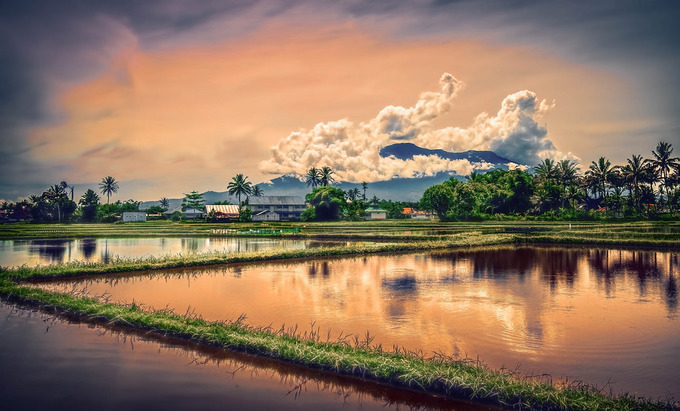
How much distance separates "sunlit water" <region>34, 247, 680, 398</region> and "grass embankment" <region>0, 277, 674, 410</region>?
1153mm

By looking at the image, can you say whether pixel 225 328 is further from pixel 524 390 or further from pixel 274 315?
pixel 524 390

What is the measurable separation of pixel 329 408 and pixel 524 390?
3.35 metres

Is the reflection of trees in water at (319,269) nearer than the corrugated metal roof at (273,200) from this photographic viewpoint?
Yes

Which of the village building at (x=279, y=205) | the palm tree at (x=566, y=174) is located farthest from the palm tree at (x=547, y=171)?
the village building at (x=279, y=205)

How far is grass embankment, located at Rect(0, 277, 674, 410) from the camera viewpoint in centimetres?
739

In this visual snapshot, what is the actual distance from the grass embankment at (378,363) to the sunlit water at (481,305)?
3.78 ft

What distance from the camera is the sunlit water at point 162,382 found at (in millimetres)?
7840

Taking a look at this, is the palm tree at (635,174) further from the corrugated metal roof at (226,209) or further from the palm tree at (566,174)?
the corrugated metal roof at (226,209)

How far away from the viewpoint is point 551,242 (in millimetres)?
37531

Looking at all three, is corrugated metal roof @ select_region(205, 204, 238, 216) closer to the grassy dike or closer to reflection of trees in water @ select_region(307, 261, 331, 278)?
reflection of trees in water @ select_region(307, 261, 331, 278)

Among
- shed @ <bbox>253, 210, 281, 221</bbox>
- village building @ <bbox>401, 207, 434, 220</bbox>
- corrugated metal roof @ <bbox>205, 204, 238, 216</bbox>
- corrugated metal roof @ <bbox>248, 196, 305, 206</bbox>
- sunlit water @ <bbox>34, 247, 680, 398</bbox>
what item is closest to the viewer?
sunlit water @ <bbox>34, 247, 680, 398</bbox>

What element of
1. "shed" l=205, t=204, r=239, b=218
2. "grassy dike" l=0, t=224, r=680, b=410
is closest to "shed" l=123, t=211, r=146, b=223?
"shed" l=205, t=204, r=239, b=218

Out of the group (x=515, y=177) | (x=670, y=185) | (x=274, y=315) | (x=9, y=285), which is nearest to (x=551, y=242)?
(x=274, y=315)

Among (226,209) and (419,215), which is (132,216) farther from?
(419,215)
